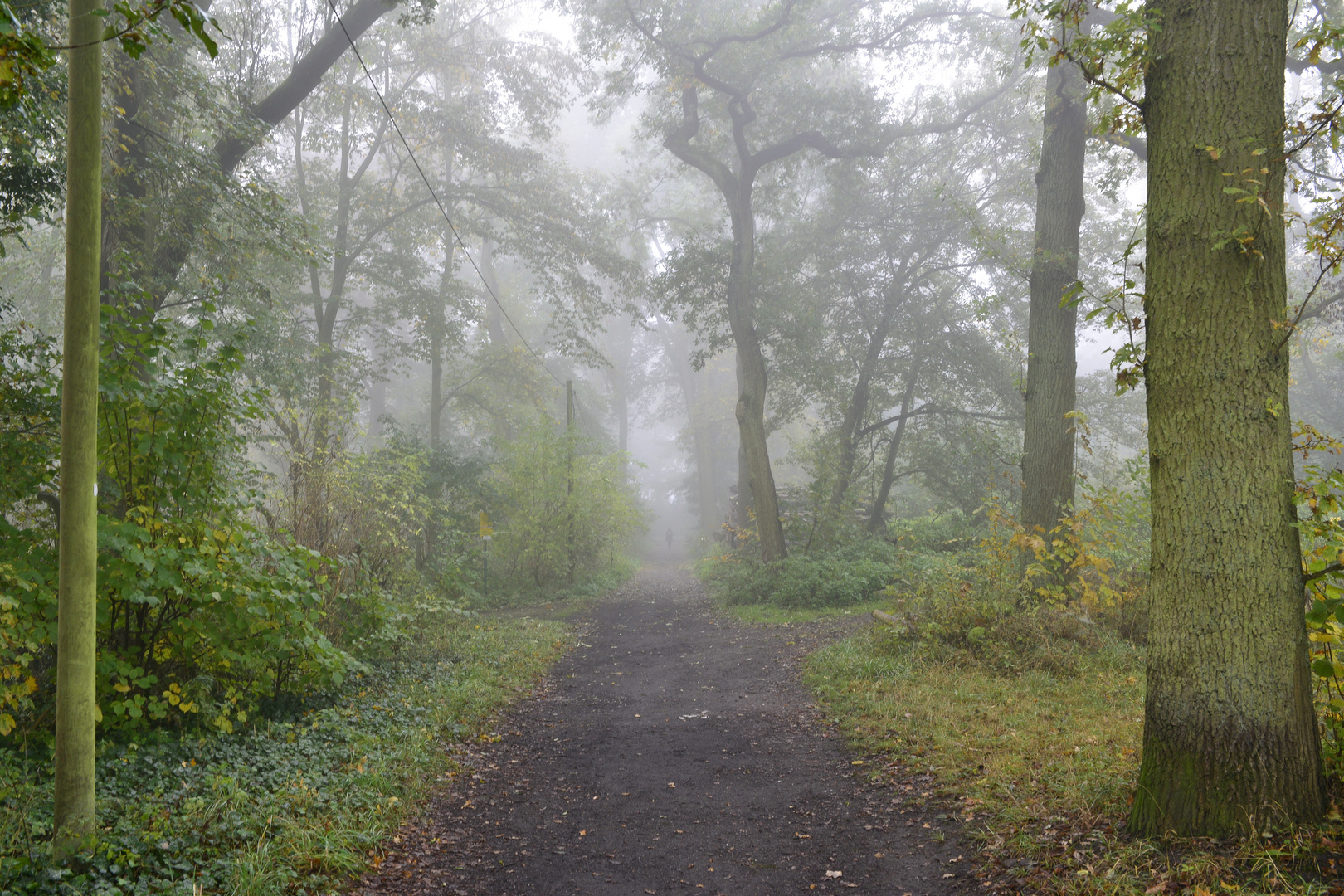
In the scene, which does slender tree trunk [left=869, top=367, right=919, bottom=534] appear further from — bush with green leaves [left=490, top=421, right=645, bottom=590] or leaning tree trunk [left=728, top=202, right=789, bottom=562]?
bush with green leaves [left=490, top=421, right=645, bottom=590]

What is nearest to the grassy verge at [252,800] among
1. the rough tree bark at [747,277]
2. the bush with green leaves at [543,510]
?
the rough tree bark at [747,277]

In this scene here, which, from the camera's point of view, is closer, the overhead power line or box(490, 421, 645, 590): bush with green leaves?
the overhead power line

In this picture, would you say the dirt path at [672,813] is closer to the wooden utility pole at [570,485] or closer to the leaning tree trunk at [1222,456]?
the leaning tree trunk at [1222,456]

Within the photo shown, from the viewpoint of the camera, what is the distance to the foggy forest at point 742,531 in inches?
120

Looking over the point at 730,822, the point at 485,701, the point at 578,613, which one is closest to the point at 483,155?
the point at 578,613

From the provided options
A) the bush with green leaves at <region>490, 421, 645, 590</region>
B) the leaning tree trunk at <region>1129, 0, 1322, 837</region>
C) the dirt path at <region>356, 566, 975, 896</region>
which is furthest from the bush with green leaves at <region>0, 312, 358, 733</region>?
the bush with green leaves at <region>490, 421, 645, 590</region>

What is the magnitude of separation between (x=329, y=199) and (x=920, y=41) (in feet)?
49.9

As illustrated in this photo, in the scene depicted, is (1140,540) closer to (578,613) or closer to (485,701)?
(485,701)

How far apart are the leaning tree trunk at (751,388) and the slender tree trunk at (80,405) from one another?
13.1m

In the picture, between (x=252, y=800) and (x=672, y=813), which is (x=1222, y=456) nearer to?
(x=672, y=813)

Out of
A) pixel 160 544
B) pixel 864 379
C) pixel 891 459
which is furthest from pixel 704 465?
pixel 160 544

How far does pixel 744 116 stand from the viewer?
16047 mm

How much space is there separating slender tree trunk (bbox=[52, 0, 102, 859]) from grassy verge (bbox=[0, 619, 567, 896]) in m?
0.32

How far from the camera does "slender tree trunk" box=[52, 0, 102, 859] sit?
9.36 ft
